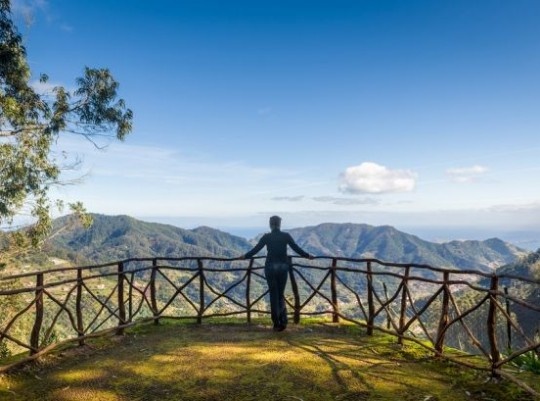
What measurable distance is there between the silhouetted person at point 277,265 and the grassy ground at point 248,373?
24.6 inches

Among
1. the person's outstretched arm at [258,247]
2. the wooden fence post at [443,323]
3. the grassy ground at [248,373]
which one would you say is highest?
the person's outstretched arm at [258,247]

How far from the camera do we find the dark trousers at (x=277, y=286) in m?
10.1

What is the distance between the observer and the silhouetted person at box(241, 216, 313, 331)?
10.1 m

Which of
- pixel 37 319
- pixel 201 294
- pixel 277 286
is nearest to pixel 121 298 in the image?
pixel 201 294

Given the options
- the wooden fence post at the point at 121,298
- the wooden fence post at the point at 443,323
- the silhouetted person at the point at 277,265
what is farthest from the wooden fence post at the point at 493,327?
the wooden fence post at the point at 121,298

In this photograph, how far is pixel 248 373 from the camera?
7184mm

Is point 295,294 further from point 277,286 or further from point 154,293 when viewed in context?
point 154,293

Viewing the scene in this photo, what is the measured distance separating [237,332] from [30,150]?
43.4 ft

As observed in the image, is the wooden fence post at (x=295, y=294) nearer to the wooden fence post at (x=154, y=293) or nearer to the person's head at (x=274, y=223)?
the person's head at (x=274, y=223)

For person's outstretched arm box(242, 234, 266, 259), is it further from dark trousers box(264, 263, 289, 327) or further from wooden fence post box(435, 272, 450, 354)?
wooden fence post box(435, 272, 450, 354)

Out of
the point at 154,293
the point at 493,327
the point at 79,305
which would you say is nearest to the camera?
the point at 493,327

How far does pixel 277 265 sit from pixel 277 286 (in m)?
0.50

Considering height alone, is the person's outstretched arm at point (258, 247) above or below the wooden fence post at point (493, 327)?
above

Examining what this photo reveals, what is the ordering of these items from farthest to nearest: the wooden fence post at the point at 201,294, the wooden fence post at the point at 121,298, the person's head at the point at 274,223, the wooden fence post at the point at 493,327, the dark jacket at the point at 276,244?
the wooden fence post at the point at 201,294 < the person's head at the point at 274,223 < the dark jacket at the point at 276,244 < the wooden fence post at the point at 121,298 < the wooden fence post at the point at 493,327
